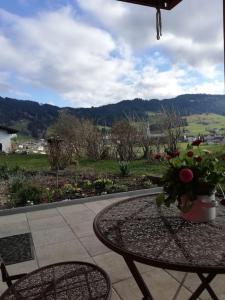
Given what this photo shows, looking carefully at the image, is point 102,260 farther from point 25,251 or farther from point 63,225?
point 63,225

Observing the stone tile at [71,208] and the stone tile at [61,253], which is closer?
the stone tile at [61,253]

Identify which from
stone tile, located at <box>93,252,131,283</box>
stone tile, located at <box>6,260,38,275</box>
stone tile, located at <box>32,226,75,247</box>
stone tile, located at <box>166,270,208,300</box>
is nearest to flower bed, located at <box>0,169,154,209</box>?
stone tile, located at <box>32,226,75,247</box>

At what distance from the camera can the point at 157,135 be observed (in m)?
10.4

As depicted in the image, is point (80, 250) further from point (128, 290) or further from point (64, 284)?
point (64, 284)

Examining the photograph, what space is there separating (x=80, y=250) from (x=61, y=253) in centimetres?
19

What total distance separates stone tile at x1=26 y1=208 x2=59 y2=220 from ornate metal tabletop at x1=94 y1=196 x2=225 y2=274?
2.36m

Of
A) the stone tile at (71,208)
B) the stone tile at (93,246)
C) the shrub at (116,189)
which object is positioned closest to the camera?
the stone tile at (93,246)

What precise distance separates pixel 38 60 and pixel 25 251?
24.7ft

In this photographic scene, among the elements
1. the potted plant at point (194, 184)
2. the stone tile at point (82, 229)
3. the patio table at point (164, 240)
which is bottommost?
the stone tile at point (82, 229)

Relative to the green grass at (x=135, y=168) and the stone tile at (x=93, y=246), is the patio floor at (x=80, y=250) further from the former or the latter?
the green grass at (x=135, y=168)

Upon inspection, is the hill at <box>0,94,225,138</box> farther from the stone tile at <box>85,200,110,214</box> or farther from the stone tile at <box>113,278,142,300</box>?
the stone tile at <box>113,278,142,300</box>

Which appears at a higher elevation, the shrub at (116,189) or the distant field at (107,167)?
the distant field at (107,167)

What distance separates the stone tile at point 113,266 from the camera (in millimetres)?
2297

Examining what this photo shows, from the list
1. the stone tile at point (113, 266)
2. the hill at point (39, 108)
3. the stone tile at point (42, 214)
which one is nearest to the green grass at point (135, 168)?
the stone tile at point (42, 214)
